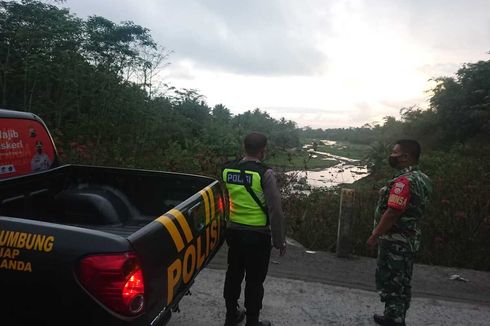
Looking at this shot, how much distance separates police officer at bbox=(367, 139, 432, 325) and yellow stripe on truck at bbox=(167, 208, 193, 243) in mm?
1667

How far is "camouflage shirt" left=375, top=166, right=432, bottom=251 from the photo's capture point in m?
3.23

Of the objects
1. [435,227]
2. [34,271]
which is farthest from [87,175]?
[435,227]

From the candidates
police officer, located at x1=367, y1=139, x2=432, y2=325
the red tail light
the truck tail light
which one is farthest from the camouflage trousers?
the red tail light

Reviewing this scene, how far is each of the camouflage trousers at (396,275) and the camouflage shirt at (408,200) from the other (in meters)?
0.07

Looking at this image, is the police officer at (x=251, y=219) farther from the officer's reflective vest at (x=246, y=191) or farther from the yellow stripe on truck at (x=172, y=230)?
the yellow stripe on truck at (x=172, y=230)

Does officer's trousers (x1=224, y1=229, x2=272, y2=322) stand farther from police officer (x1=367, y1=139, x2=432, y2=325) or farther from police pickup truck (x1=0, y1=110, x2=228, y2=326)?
police officer (x1=367, y1=139, x2=432, y2=325)

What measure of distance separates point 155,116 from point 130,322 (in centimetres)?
1117

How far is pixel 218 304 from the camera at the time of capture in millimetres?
3912

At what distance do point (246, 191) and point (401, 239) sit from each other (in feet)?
4.62

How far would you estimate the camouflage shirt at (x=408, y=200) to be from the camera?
3228mm

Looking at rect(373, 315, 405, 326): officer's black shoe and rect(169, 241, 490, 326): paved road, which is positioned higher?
rect(373, 315, 405, 326): officer's black shoe

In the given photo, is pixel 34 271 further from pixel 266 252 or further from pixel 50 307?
pixel 266 252

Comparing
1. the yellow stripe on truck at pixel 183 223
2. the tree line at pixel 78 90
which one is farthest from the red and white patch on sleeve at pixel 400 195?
the tree line at pixel 78 90

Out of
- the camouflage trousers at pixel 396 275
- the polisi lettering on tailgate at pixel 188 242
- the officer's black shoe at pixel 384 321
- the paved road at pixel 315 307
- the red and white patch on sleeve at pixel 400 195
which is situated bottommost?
the paved road at pixel 315 307
